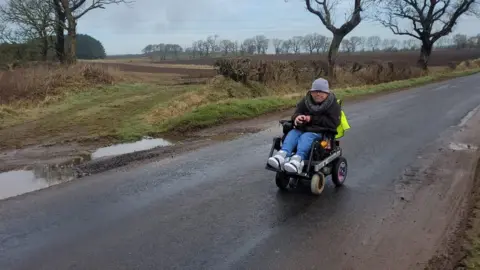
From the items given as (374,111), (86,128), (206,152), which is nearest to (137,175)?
(206,152)

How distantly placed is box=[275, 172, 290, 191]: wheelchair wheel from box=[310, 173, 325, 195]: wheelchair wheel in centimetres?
42

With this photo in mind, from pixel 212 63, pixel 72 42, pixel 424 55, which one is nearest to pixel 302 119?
pixel 212 63

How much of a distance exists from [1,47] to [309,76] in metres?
23.4

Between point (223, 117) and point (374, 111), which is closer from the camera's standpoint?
point (223, 117)

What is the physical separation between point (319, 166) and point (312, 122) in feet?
2.17

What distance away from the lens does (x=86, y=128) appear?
1214 centimetres

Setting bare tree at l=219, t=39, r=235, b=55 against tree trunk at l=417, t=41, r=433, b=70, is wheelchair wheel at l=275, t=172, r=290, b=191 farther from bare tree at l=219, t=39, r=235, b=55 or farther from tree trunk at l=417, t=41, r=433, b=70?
bare tree at l=219, t=39, r=235, b=55

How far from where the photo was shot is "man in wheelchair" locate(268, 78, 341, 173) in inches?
241

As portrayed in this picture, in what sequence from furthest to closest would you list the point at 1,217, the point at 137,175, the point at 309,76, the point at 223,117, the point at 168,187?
the point at 309,76 < the point at 223,117 < the point at 137,175 < the point at 168,187 < the point at 1,217

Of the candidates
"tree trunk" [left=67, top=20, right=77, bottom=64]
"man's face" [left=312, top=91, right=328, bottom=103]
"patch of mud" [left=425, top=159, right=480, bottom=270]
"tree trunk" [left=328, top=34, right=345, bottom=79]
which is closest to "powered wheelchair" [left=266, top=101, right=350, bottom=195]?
"man's face" [left=312, top=91, right=328, bottom=103]

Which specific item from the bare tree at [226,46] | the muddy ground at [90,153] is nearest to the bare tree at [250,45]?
the bare tree at [226,46]

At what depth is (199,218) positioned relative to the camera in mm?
5293

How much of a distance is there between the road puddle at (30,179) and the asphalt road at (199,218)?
49 cm

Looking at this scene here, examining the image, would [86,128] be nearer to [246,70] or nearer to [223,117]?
[223,117]
